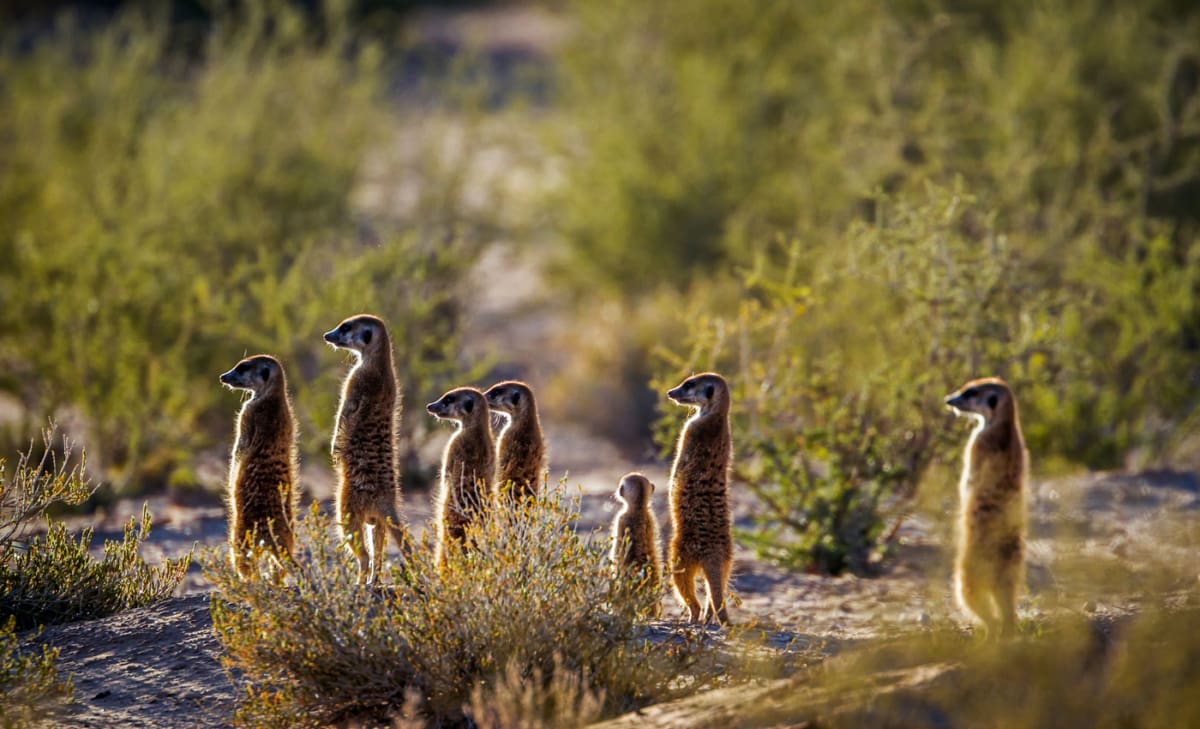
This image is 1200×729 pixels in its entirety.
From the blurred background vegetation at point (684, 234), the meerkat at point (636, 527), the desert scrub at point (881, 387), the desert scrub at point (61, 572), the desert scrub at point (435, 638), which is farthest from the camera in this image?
the blurred background vegetation at point (684, 234)

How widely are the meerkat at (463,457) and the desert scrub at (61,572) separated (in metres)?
1.19

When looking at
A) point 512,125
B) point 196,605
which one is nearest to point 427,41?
point 512,125

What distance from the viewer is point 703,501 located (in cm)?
676

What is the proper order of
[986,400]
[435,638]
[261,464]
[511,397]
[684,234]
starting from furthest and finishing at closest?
[684,234] < [511,397] < [261,464] < [986,400] < [435,638]

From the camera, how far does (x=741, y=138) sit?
16.4 meters

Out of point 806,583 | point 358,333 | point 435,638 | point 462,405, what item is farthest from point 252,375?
point 806,583

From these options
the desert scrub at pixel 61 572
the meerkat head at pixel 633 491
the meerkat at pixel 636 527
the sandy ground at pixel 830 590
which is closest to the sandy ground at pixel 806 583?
the sandy ground at pixel 830 590

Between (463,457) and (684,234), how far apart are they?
10094 millimetres

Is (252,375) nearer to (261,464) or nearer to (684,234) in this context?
(261,464)

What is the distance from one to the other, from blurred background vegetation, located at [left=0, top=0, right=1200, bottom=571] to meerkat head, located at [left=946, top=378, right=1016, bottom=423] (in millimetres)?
2952

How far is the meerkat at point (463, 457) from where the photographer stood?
6.65 m

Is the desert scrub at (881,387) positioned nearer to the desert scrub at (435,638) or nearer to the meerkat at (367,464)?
the meerkat at (367,464)

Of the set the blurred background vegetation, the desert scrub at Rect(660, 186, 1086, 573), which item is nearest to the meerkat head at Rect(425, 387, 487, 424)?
the desert scrub at Rect(660, 186, 1086, 573)

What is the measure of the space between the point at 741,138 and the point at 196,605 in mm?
10862
